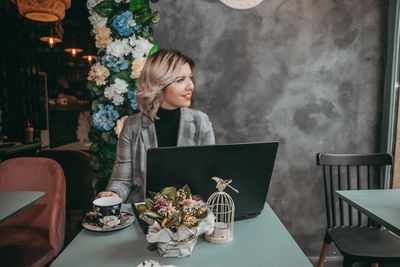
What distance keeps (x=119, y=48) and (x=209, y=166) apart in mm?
1449

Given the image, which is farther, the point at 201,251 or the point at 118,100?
the point at 118,100

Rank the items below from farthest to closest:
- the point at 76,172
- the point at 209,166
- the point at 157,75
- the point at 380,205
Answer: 1. the point at 76,172
2. the point at 157,75
3. the point at 380,205
4. the point at 209,166

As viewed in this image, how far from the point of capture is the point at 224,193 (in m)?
1.03

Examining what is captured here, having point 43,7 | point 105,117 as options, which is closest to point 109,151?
point 105,117

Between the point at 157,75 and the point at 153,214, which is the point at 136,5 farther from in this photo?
the point at 153,214

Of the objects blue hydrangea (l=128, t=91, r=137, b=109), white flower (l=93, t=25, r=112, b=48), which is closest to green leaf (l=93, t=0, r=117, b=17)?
white flower (l=93, t=25, r=112, b=48)

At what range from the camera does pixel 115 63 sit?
2152mm

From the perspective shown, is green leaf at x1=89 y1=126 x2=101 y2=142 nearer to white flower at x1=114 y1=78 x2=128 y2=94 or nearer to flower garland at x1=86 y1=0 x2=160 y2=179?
flower garland at x1=86 y1=0 x2=160 y2=179

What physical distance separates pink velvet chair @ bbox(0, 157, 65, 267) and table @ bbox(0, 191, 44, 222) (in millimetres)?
174

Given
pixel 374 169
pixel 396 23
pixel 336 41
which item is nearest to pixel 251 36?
pixel 336 41

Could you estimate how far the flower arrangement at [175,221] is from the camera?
0.89 metres

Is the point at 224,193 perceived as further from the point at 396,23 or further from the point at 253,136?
the point at 396,23

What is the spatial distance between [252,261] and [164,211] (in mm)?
306

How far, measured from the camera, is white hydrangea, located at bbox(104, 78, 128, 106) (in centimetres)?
216
